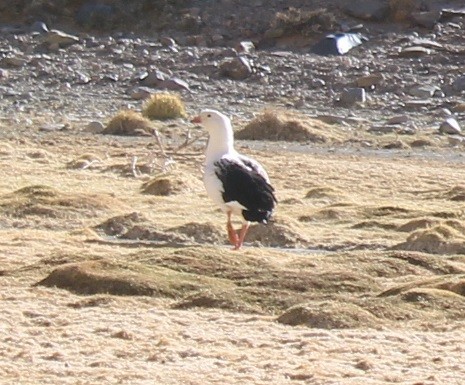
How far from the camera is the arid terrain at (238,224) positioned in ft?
26.8

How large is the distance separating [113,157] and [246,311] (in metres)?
13.0

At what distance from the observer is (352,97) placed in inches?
1284

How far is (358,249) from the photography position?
13.8m

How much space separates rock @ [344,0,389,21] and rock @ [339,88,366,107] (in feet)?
18.6

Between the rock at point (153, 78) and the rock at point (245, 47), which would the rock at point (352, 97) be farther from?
the rock at point (245, 47)

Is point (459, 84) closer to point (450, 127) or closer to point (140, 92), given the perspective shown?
point (450, 127)

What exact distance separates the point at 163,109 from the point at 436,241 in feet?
52.6

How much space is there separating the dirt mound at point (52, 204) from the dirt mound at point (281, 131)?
10137 mm

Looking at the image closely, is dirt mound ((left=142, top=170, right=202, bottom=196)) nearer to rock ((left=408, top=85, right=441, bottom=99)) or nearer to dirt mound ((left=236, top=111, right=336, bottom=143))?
dirt mound ((left=236, top=111, right=336, bottom=143))

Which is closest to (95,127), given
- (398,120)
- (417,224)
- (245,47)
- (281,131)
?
(281,131)

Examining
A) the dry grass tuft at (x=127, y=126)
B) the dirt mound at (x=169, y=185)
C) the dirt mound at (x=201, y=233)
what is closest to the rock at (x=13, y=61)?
the dry grass tuft at (x=127, y=126)

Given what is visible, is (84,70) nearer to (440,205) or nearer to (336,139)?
(336,139)

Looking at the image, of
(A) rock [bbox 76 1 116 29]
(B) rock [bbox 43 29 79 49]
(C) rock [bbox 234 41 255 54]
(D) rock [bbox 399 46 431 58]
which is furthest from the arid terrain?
(A) rock [bbox 76 1 116 29]

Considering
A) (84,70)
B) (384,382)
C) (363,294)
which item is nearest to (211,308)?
(363,294)
